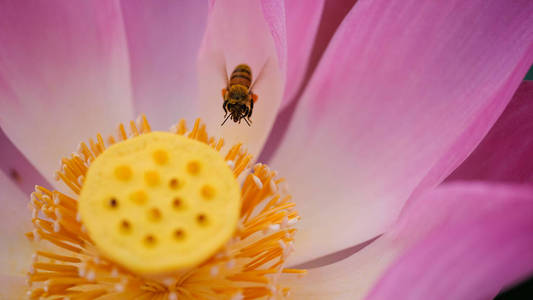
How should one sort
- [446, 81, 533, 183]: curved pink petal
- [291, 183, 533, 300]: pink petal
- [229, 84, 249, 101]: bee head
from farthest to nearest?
1. [229, 84, 249, 101]: bee head
2. [446, 81, 533, 183]: curved pink petal
3. [291, 183, 533, 300]: pink petal

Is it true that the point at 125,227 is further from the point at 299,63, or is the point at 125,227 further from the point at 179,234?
the point at 299,63

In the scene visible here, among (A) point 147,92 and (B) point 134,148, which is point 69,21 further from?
(B) point 134,148

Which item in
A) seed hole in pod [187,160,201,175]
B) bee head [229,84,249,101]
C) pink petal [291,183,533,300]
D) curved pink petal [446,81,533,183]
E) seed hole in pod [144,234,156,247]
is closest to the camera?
pink petal [291,183,533,300]

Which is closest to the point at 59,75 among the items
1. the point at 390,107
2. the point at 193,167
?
the point at 193,167

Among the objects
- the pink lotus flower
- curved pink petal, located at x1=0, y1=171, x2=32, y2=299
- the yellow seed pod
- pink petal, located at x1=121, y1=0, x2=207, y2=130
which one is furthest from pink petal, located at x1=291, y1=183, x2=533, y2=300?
pink petal, located at x1=121, y1=0, x2=207, y2=130

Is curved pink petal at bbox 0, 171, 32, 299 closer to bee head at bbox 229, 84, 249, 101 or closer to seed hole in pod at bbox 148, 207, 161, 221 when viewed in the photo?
seed hole in pod at bbox 148, 207, 161, 221

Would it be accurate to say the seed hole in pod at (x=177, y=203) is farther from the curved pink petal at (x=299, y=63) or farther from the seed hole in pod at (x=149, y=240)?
the curved pink petal at (x=299, y=63)

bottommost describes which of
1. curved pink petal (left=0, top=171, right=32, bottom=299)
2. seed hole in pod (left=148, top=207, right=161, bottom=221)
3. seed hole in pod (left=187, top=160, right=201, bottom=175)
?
seed hole in pod (left=148, top=207, right=161, bottom=221)
